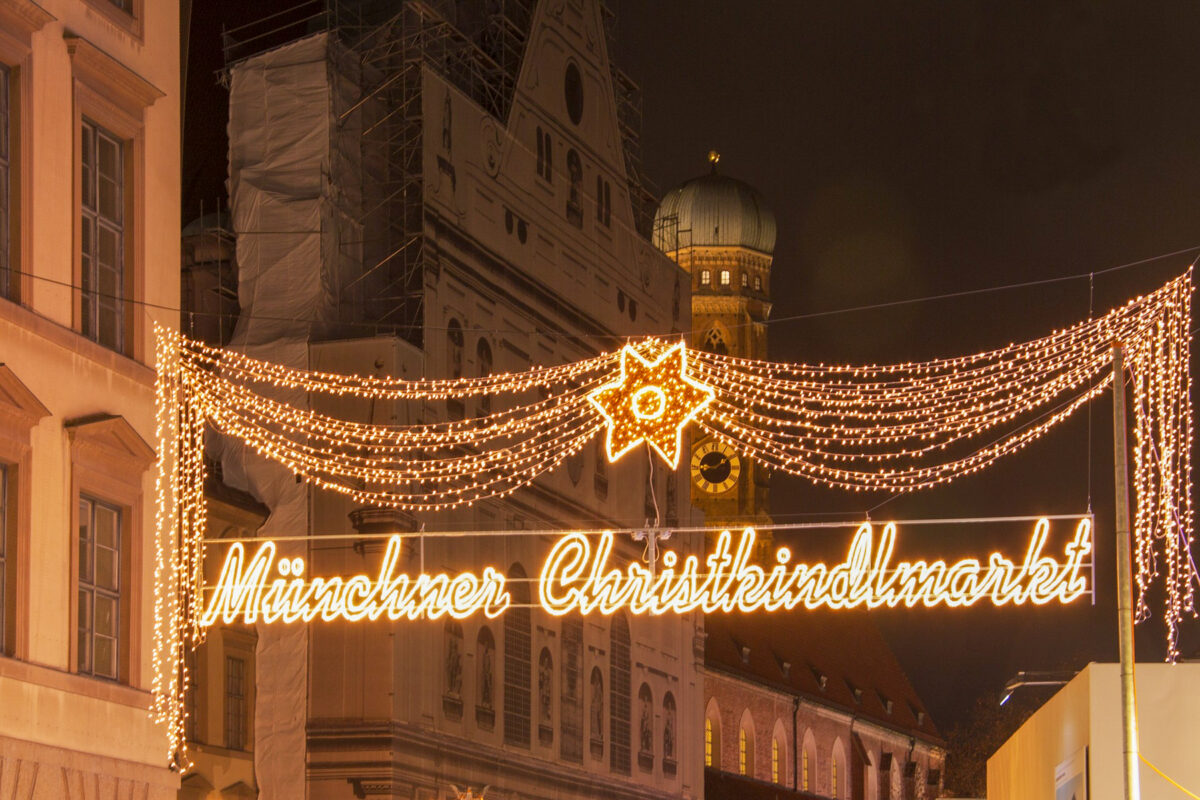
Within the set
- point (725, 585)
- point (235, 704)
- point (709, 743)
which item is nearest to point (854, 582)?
point (725, 585)

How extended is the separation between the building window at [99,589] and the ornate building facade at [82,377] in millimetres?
22

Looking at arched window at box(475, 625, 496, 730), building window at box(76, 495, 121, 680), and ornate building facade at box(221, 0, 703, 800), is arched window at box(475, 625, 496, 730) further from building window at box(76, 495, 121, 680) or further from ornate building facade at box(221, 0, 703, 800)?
building window at box(76, 495, 121, 680)

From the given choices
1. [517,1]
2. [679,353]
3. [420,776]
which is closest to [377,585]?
[679,353]

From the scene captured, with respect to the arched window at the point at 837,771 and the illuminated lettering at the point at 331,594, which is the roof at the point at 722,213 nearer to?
the arched window at the point at 837,771

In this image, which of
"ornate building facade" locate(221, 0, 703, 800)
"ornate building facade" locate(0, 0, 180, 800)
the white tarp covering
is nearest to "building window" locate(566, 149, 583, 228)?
"ornate building facade" locate(221, 0, 703, 800)

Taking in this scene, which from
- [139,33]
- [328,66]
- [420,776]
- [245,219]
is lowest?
[420,776]

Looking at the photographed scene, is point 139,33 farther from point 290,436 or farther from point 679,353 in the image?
point 290,436

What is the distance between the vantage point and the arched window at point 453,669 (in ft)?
140

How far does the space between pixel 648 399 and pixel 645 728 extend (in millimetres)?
28786

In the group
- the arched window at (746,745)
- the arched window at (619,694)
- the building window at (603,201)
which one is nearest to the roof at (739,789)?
the arched window at (746,745)

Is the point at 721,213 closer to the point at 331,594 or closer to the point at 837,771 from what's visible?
the point at 837,771

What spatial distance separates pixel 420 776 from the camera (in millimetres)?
40656

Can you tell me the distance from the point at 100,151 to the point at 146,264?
4.68ft

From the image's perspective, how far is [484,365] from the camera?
150ft
